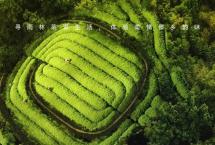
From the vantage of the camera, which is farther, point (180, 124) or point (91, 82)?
point (91, 82)

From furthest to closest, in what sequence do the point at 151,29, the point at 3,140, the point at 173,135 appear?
1. the point at 151,29
2. the point at 3,140
3. the point at 173,135

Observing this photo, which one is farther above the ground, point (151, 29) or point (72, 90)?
point (151, 29)

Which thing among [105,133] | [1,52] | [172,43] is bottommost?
[105,133]

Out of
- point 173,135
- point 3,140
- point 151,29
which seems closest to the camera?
point 173,135

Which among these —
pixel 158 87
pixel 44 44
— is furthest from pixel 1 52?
pixel 158 87

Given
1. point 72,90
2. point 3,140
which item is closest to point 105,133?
point 72,90

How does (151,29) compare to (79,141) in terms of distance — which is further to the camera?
(151,29)

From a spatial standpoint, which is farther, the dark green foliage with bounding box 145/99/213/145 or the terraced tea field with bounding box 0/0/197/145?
the terraced tea field with bounding box 0/0/197/145

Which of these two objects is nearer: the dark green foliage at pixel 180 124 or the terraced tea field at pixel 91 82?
the dark green foliage at pixel 180 124

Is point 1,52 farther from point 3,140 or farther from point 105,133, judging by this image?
point 105,133

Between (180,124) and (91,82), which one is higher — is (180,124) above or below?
below
